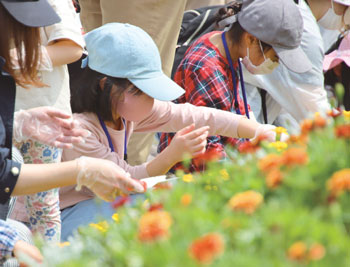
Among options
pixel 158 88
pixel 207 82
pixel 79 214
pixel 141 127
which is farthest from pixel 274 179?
pixel 207 82

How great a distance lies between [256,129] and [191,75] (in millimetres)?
511

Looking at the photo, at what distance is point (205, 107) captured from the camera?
254cm

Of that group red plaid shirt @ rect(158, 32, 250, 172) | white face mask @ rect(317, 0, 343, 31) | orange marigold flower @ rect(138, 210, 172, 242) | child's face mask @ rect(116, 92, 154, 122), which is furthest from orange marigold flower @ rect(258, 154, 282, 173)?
white face mask @ rect(317, 0, 343, 31)

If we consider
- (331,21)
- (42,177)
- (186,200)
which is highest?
(186,200)

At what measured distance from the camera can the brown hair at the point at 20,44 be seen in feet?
5.33

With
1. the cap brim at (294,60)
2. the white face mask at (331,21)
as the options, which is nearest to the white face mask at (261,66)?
the cap brim at (294,60)

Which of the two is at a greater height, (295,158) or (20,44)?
(295,158)

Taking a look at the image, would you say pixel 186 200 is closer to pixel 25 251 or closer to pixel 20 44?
pixel 25 251

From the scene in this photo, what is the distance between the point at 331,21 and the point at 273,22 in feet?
4.48

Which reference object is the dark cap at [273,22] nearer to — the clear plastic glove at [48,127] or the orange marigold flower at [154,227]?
the clear plastic glove at [48,127]

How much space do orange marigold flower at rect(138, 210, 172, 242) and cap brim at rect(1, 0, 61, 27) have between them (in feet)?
3.00

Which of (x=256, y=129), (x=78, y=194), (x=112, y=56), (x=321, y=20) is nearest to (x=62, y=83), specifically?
(x=112, y=56)

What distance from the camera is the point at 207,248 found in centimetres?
78

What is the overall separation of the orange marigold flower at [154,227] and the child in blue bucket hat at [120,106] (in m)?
1.15
